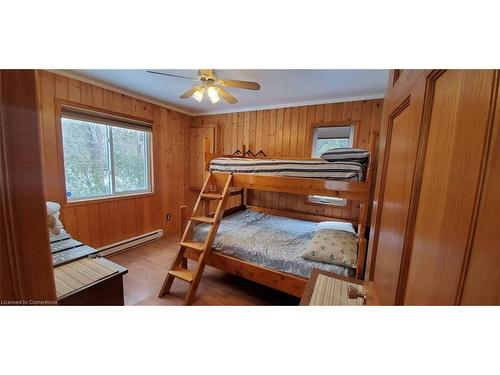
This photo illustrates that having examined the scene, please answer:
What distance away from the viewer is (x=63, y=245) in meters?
1.25

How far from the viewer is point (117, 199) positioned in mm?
2652

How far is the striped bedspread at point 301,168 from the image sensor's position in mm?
1588

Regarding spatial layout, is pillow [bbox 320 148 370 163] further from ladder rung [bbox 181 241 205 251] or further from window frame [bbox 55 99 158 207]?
window frame [bbox 55 99 158 207]

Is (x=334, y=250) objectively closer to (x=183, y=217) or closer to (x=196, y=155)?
(x=183, y=217)

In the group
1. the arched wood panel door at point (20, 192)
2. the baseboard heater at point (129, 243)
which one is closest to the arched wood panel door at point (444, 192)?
the arched wood panel door at point (20, 192)

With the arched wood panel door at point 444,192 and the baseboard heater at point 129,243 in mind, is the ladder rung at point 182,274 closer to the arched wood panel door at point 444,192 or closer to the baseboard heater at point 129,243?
the baseboard heater at point 129,243

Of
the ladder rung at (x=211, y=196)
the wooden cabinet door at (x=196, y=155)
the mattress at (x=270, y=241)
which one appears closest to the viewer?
the mattress at (x=270, y=241)

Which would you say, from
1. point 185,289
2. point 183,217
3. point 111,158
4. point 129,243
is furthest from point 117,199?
point 185,289

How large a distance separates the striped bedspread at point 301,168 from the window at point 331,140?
1045 mm

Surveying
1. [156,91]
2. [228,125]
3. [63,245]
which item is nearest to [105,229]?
[63,245]

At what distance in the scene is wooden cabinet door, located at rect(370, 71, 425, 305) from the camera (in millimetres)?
438

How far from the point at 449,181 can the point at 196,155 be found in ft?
12.0

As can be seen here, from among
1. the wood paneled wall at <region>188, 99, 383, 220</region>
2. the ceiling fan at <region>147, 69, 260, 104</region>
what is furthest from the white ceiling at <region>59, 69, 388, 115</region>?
the ceiling fan at <region>147, 69, 260, 104</region>

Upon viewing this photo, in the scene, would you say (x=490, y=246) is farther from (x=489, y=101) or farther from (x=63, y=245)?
(x=63, y=245)
